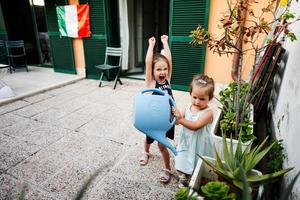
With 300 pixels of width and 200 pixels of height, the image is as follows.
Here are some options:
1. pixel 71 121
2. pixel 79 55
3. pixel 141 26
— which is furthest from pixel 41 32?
pixel 71 121

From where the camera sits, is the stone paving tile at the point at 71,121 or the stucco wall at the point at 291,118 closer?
the stucco wall at the point at 291,118

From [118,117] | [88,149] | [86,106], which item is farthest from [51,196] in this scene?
[86,106]

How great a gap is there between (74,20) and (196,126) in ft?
15.8

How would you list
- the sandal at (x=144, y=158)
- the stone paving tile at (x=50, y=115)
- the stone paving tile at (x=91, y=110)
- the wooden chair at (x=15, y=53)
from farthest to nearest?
1. the wooden chair at (x=15, y=53)
2. the stone paving tile at (x=91, y=110)
3. the stone paving tile at (x=50, y=115)
4. the sandal at (x=144, y=158)

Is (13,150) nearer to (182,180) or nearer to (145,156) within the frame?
(145,156)

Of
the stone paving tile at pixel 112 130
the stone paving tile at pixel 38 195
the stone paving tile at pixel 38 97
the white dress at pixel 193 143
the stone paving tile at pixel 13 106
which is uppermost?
the white dress at pixel 193 143

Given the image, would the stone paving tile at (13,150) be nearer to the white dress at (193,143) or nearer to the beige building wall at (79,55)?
the white dress at (193,143)

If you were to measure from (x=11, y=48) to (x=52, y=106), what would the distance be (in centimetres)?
378

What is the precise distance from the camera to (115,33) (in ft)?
16.9

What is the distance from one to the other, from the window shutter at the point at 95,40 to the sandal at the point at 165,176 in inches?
151

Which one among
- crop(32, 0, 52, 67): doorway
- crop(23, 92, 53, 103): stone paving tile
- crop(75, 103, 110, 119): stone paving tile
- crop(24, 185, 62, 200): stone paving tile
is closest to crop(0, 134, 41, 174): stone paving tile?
crop(24, 185, 62, 200): stone paving tile

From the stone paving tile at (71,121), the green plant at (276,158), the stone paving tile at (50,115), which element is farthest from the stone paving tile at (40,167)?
the green plant at (276,158)

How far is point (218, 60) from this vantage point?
13.3 ft

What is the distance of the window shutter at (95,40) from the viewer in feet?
15.8
